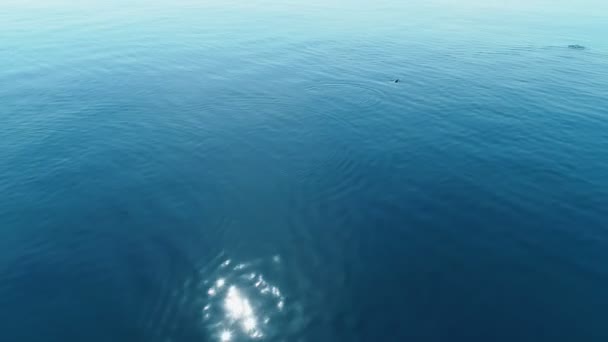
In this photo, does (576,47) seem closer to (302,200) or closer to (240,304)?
(302,200)

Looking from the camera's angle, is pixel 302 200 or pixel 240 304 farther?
pixel 302 200

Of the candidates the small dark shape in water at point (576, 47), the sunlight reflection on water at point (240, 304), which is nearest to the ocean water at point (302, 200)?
the sunlight reflection on water at point (240, 304)

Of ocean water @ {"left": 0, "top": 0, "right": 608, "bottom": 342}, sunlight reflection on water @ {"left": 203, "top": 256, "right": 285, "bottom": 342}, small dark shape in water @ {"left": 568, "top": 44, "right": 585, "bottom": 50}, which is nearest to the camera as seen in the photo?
sunlight reflection on water @ {"left": 203, "top": 256, "right": 285, "bottom": 342}

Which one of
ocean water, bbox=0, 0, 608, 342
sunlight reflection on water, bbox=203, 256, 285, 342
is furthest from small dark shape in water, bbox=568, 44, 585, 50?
sunlight reflection on water, bbox=203, 256, 285, 342

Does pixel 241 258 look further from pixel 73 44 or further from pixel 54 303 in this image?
pixel 73 44

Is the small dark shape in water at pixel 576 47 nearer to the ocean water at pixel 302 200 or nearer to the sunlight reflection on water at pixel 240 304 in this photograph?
the ocean water at pixel 302 200

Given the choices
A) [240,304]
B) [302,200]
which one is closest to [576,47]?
[302,200]

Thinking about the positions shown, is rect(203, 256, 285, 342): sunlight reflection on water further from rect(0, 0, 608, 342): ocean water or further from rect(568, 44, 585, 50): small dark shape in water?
rect(568, 44, 585, 50): small dark shape in water

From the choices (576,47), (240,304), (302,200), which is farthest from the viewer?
(576,47)
